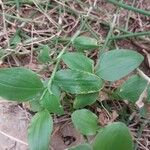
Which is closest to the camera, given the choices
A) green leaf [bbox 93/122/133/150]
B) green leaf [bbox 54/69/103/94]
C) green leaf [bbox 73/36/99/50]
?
green leaf [bbox 93/122/133/150]

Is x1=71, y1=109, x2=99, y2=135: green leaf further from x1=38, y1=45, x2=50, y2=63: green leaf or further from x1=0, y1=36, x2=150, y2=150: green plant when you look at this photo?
x1=38, y1=45, x2=50, y2=63: green leaf

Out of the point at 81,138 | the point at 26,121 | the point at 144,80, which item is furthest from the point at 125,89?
the point at 26,121

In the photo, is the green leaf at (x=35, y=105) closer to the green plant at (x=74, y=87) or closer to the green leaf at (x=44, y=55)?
the green plant at (x=74, y=87)

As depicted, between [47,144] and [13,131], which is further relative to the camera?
[13,131]

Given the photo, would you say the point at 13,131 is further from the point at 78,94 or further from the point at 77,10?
the point at 77,10

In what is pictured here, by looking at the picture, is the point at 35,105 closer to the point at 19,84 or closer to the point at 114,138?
the point at 19,84

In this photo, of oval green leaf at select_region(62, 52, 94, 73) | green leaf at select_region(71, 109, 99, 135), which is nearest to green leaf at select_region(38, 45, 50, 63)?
oval green leaf at select_region(62, 52, 94, 73)
